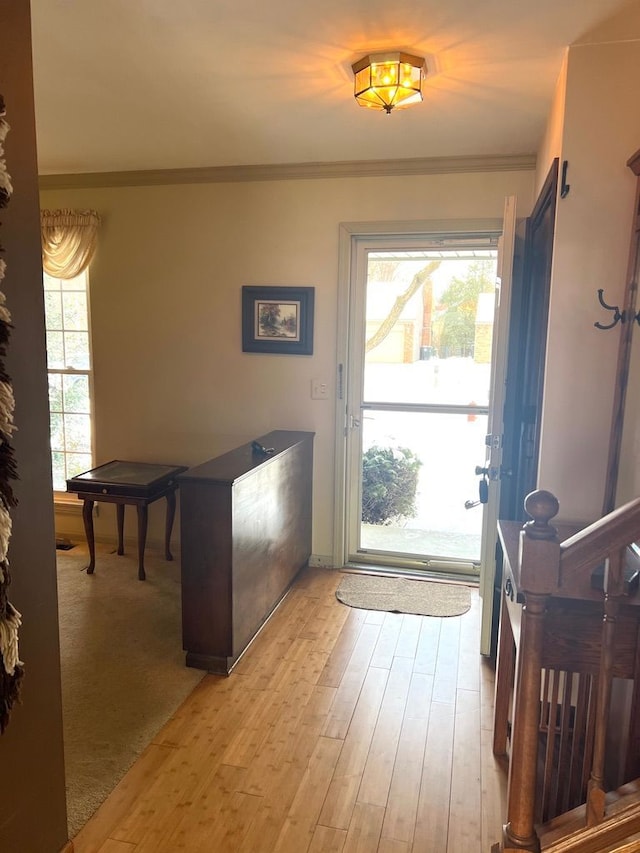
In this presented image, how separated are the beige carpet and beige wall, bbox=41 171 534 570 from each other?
64 cm

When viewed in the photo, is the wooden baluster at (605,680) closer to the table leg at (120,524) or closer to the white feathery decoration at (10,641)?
the white feathery decoration at (10,641)

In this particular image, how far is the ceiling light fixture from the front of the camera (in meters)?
2.22

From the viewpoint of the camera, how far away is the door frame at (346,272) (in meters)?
3.47

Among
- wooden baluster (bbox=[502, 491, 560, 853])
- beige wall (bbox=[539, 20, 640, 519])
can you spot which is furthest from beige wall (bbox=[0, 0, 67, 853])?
beige wall (bbox=[539, 20, 640, 519])

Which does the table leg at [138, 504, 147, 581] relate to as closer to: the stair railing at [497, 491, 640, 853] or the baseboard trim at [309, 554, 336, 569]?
the baseboard trim at [309, 554, 336, 569]

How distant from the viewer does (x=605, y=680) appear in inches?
55.2

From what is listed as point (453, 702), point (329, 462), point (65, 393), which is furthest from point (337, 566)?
point (65, 393)

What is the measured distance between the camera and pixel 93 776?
2.03m

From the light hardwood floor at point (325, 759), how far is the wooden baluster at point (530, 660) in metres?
0.35

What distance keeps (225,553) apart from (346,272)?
190cm

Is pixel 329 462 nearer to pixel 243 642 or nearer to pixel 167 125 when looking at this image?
pixel 243 642

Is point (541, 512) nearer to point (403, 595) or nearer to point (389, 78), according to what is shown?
point (389, 78)

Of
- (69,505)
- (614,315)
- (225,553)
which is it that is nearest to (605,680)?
(614,315)

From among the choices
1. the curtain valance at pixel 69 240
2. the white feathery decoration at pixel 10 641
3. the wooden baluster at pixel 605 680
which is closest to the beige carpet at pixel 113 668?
the white feathery decoration at pixel 10 641
